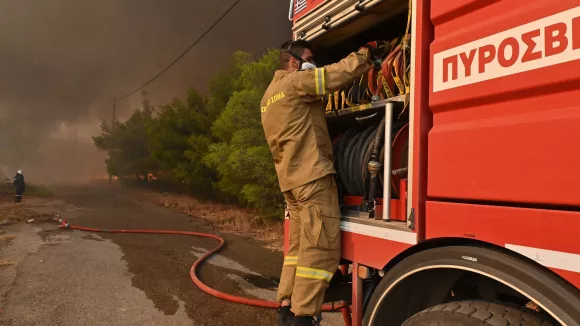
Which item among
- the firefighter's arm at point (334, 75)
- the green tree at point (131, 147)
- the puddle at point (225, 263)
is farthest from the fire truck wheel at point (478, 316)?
the green tree at point (131, 147)

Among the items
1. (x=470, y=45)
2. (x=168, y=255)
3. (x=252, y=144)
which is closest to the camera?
(x=470, y=45)

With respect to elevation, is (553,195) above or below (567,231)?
above

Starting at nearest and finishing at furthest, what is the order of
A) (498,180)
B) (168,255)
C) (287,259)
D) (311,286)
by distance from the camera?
(498,180), (311,286), (287,259), (168,255)

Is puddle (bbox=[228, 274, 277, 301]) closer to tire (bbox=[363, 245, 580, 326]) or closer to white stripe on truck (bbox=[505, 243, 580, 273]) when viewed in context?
tire (bbox=[363, 245, 580, 326])

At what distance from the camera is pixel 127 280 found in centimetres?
506

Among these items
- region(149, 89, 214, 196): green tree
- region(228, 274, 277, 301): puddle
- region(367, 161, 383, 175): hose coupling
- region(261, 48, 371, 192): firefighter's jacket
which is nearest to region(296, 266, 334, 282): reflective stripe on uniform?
region(261, 48, 371, 192): firefighter's jacket

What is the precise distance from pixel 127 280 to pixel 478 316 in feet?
15.7

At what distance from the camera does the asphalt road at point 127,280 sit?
3.83 m

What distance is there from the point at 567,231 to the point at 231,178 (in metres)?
9.85

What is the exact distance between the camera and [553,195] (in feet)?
4.00

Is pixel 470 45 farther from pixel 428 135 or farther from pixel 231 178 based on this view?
pixel 231 178

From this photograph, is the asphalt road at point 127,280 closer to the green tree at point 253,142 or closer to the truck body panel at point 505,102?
the green tree at point 253,142

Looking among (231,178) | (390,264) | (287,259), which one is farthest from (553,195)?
(231,178)

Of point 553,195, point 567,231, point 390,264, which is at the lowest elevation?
point 390,264
